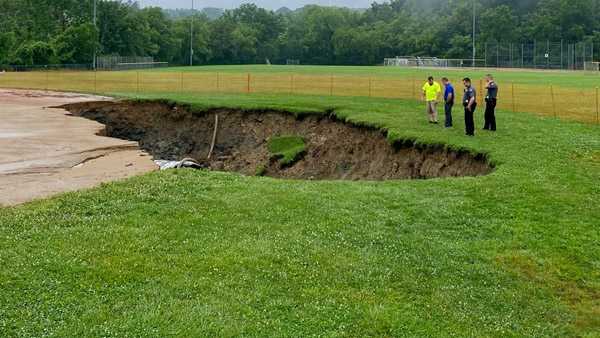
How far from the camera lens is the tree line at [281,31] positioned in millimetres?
97125

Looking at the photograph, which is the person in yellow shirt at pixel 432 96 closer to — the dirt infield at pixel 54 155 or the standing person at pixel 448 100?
the standing person at pixel 448 100

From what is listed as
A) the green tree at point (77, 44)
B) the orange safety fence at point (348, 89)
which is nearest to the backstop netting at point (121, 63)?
the green tree at point (77, 44)

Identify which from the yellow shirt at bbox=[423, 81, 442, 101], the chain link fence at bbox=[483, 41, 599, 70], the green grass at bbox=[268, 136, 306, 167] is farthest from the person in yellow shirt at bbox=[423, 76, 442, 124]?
the chain link fence at bbox=[483, 41, 599, 70]

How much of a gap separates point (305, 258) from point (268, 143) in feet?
61.5

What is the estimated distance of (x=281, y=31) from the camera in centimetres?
16100

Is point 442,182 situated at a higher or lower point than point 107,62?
lower

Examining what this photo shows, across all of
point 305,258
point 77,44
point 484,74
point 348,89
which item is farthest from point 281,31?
point 305,258

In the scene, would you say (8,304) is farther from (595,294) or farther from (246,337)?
(595,294)

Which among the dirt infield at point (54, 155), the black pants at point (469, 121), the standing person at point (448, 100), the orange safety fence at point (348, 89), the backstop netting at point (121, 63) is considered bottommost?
the dirt infield at point (54, 155)

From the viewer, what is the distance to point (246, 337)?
8.09m

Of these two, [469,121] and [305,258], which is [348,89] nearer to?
[469,121]

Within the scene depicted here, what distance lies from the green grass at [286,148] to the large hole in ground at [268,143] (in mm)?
88

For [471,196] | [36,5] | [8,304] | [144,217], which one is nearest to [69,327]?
[8,304]

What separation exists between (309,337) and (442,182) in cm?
878
